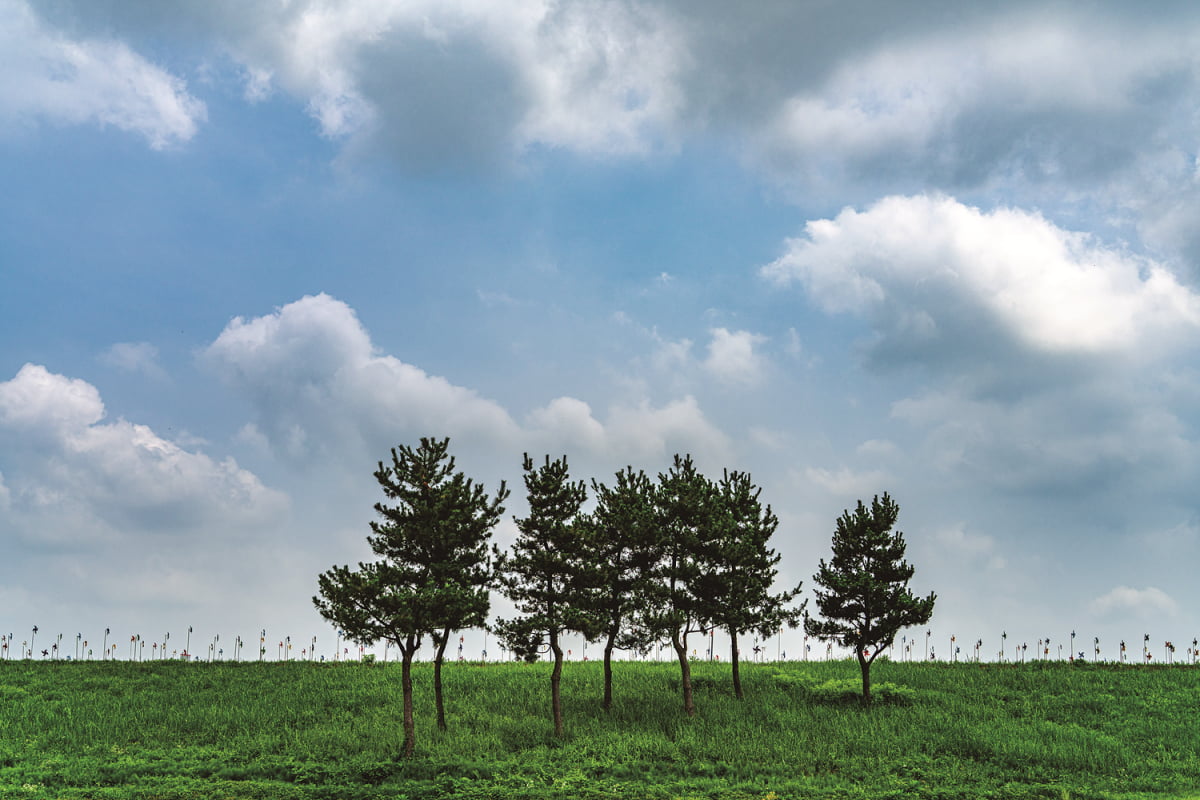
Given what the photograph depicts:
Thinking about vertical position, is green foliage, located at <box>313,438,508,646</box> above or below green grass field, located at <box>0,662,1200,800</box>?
above

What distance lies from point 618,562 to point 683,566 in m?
3.05

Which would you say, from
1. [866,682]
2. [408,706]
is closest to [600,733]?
[408,706]

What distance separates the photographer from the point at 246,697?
4100cm

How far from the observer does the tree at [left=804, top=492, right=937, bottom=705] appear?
39.7m

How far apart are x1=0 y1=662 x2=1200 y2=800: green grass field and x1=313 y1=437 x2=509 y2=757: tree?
14.2 feet

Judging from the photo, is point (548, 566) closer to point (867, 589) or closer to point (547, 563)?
point (547, 563)

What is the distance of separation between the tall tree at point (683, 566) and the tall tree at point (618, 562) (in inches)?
20.2

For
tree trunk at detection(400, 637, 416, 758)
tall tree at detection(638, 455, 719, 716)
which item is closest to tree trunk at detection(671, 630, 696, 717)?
tall tree at detection(638, 455, 719, 716)

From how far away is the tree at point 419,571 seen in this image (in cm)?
3186

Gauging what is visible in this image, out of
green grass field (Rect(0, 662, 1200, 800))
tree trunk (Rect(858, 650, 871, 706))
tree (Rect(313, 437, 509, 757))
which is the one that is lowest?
green grass field (Rect(0, 662, 1200, 800))

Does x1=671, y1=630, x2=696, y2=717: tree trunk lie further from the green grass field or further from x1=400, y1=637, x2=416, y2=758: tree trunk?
x1=400, y1=637, x2=416, y2=758: tree trunk

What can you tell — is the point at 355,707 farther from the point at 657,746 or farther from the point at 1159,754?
the point at 1159,754

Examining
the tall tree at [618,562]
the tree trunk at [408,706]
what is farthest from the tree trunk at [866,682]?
the tree trunk at [408,706]

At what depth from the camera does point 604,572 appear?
36.0 metres
